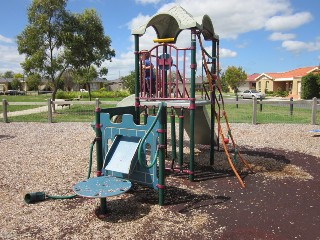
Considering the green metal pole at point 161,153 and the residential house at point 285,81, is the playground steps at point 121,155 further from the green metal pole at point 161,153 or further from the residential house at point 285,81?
the residential house at point 285,81

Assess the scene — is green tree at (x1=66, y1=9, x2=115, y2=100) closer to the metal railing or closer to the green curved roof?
the metal railing

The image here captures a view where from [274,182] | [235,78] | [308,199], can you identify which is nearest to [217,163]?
[274,182]

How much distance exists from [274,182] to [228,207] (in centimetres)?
152

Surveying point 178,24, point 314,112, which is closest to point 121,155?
point 178,24

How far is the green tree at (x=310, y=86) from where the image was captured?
34.2 m

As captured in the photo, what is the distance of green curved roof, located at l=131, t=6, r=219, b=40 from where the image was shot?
504 centimetres

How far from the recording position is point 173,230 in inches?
144

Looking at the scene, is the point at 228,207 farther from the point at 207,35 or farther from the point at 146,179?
the point at 207,35

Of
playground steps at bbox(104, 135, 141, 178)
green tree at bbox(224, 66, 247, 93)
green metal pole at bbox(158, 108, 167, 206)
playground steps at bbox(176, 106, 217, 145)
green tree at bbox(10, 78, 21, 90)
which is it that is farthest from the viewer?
green tree at bbox(10, 78, 21, 90)

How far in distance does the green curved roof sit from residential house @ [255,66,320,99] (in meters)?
41.8

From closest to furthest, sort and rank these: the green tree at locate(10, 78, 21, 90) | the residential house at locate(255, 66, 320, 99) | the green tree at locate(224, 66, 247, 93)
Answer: the residential house at locate(255, 66, 320, 99) → the green tree at locate(224, 66, 247, 93) → the green tree at locate(10, 78, 21, 90)

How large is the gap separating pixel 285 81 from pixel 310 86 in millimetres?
19566

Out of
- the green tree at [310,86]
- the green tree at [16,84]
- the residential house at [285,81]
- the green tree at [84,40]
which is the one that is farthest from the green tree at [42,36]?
the green tree at [16,84]

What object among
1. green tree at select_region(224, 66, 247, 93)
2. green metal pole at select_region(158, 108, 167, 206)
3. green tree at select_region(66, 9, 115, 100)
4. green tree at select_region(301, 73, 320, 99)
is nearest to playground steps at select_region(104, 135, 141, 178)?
green metal pole at select_region(158, 108, 167, 206)
